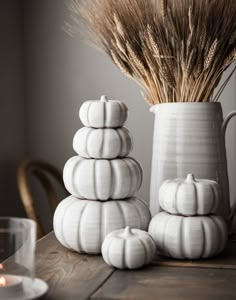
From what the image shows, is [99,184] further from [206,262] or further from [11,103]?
[11,103]

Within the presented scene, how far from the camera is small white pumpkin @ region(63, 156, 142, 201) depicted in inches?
45.6

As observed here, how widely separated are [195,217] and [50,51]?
93cm

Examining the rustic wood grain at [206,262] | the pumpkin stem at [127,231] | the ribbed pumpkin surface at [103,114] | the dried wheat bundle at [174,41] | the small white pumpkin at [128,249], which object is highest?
the dried wheat bundle at [174,41]

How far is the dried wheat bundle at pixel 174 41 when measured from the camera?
4.01ft

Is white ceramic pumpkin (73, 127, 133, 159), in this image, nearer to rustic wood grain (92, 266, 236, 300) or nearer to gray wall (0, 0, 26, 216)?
rustic wood grain (92, 266, 236, 300)

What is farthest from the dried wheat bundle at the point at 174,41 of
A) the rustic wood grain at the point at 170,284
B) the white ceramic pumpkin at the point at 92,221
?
the rustic wood grain at the point at 170,284

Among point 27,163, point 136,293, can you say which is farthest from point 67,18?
point 136,293

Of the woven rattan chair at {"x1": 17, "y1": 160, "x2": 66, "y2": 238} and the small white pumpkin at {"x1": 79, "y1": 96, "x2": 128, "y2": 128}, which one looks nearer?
the small white pumpkin at {"x1": 79, "y1": 96, "x2": 128, "y2": 128}

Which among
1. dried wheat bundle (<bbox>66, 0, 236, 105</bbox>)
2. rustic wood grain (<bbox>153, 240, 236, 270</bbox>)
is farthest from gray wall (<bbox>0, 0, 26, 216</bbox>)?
rustic wood grain (<bbox>153, 240, 236, 270</bbox>)

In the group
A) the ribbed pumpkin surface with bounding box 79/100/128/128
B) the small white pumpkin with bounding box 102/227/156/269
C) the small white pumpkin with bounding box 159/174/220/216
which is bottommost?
the small white pumpkin with bounding box 102/227/156/269

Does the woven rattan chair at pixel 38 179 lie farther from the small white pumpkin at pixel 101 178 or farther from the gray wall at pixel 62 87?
the small white pumpkin at pixel 101 178

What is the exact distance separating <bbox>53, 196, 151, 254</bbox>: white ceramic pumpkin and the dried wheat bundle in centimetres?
28

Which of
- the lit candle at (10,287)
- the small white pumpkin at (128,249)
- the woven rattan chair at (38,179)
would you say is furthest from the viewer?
the woven rattan chair at (38,179)

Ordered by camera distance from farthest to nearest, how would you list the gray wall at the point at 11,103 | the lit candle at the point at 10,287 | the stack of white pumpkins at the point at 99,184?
the gray wall at the point at 11,103 < the stack of white pumpkins at the point at 99,184 < the lit candle at the point at 10,287
